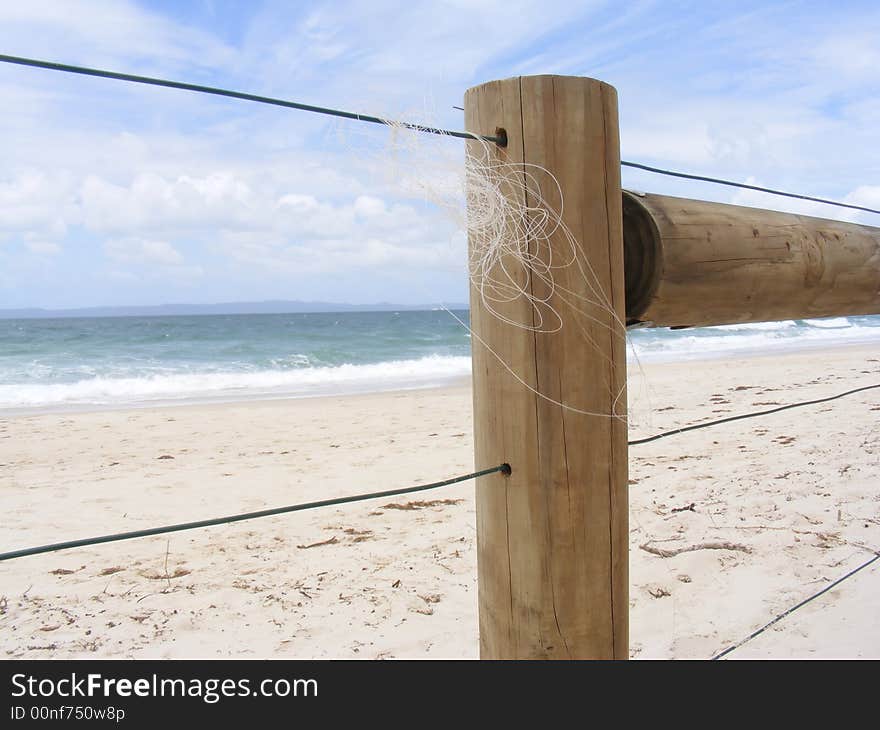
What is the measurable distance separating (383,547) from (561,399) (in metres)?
2.75

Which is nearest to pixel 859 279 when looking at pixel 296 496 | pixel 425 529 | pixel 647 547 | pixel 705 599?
pixel 705 599

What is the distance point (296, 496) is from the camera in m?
5.08

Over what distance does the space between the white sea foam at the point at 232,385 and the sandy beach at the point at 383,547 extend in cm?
601

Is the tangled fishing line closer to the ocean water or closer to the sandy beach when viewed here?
the sandy beach

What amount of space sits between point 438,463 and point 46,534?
301cm

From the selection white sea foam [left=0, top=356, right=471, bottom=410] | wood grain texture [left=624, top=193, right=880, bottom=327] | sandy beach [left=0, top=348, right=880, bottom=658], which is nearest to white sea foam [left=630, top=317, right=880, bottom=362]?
white sea foam [left=0, top=356, right=471, bottom=410]

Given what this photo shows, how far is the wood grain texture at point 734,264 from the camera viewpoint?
1.17 metres

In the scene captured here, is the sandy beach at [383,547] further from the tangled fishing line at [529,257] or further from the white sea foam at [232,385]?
the white sea foam at [232,385]

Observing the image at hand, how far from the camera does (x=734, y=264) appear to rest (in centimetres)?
125

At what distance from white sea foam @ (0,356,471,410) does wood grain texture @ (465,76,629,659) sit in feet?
39.6

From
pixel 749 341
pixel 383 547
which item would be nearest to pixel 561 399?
pixel 383 547

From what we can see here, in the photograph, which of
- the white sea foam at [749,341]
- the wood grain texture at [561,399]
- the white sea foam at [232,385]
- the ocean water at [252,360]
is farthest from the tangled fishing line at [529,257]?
the white sea foam at [749,341]

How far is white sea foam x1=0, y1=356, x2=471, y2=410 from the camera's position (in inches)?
510

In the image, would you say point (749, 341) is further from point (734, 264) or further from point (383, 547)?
point (734, 264)
